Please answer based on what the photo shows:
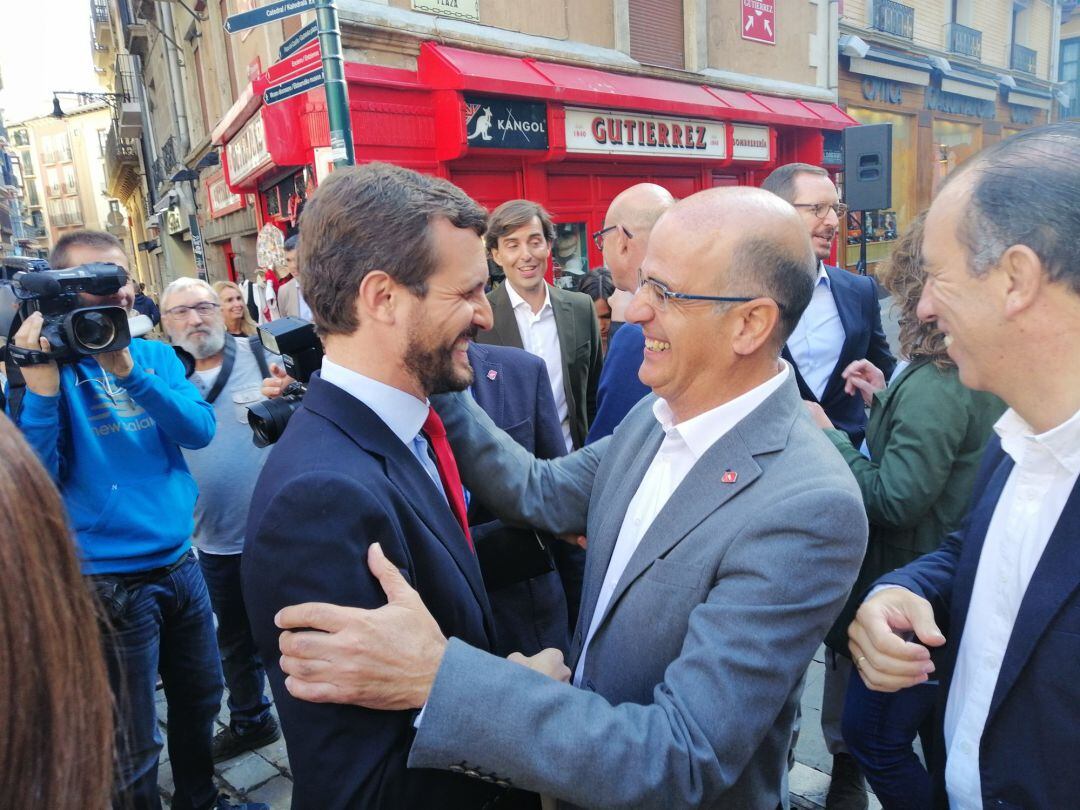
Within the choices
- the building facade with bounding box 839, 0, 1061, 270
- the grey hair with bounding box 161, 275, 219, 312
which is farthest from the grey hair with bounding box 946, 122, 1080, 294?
the building facade with bounding box 839, 0, 1061, 270

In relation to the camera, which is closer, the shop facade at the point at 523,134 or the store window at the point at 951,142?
the shop facade at the point at 523,134

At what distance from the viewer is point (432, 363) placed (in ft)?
5.05

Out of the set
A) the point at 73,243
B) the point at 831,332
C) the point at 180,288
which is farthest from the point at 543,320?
the point at 73,243

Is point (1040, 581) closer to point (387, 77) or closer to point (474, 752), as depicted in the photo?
point (474, 752)

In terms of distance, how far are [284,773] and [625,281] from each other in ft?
8.93

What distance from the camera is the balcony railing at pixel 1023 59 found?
20016 millimetres

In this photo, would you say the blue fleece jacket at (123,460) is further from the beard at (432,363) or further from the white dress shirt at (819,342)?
the white dress shirt at (819,342)

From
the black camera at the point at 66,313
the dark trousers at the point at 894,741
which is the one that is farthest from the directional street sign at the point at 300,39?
the dark trousers at the point at 894,741

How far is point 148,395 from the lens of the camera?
2.37 meters

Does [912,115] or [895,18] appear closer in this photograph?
[895,18]

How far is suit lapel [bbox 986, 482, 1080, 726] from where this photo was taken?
3.68 ft

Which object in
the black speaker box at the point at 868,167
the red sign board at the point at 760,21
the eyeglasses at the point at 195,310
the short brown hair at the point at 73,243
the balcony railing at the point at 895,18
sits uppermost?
the balcony railing at the point at 895,18

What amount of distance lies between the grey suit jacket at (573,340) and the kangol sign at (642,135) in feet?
18.2

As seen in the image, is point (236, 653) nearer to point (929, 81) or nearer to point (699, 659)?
point (699, 659)
